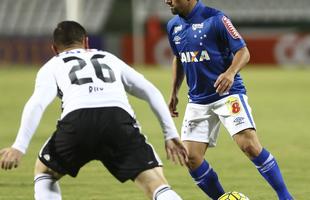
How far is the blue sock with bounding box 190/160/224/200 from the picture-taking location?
788 centimetres

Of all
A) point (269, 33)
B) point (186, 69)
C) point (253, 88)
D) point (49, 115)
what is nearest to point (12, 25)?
point (269, 33)

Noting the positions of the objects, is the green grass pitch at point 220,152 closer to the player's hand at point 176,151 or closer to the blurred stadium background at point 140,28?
the player's hand at point 176,151

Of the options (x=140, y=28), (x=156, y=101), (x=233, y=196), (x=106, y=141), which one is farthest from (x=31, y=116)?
(x=140, y=28)

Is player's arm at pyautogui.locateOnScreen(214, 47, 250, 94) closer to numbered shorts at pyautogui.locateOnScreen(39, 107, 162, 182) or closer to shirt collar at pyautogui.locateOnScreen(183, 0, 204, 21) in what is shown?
shirt collar at pyautogui.locateOnScreen(183, 0, 204, 21)

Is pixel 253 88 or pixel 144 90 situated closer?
pixel 144 90

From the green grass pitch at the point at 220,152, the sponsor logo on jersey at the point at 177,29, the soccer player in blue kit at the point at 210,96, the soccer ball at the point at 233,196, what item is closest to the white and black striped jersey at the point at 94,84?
the soccer ball at the point at 233,196

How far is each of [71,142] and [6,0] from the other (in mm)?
35832

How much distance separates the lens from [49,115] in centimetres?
1795

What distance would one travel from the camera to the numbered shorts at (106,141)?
19.2ft

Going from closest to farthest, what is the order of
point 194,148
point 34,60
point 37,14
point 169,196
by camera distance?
1. point 169,196
2. point 194,148
3. point 34,60
4. point 37,14

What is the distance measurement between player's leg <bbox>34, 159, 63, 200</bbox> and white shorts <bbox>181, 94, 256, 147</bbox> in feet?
6.99

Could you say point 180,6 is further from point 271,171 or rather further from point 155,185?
point 155,185

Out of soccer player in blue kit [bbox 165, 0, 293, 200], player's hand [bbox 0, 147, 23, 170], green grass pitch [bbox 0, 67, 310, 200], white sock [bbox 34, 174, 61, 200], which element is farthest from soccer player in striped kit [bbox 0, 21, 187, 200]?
green grass pitch [bbox 0, 67, 310, 200]

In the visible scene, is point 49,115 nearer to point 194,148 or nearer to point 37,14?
point 194,148
